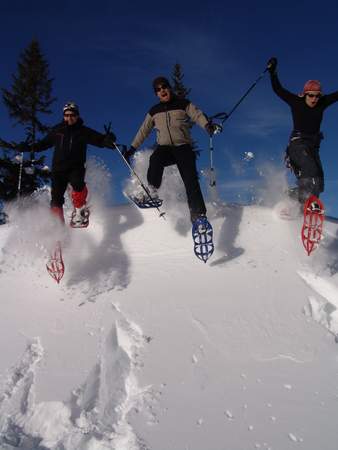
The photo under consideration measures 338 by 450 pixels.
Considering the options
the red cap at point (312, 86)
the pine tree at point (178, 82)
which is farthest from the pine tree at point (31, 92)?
the red cap at point (312, 86)

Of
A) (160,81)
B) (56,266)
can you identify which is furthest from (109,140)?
(56,266)

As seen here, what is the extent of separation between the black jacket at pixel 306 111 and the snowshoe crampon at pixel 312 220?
121 centimetres

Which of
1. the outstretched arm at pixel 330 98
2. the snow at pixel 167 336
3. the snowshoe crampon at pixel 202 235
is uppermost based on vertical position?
the outstretched arm at pixel 330 98

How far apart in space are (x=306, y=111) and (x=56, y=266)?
16.2ft

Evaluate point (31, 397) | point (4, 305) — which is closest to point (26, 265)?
point (4, 305)

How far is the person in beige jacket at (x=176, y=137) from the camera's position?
6.59 m

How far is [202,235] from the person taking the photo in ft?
20.9

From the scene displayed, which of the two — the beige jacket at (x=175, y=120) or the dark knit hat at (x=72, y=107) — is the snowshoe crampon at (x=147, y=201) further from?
the dark knit hat at (x=72, y=107)

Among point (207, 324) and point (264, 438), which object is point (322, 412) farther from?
point (207, 324)

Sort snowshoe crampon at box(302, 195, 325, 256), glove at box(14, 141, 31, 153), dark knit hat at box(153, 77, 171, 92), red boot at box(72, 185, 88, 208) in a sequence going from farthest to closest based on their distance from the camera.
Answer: glove at box(14, 141, 31, 153) → red boot at box(72, 185, 88, 208) → dark knit hat at box(153, 77, 171, 92) → snowshoe crampon at box(302, 195, 325, 256)

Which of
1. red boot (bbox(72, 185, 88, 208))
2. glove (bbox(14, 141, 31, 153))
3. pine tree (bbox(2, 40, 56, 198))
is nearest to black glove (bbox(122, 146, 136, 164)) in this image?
red boot (bbox(72, 185, 88, 208))

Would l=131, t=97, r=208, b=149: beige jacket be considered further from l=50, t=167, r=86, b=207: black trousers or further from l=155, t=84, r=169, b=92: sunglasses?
l=50, t=167, r=86, b=207: black trousers

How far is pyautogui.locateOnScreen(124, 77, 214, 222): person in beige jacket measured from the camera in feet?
21.6

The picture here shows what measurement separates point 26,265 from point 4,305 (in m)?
1.31
